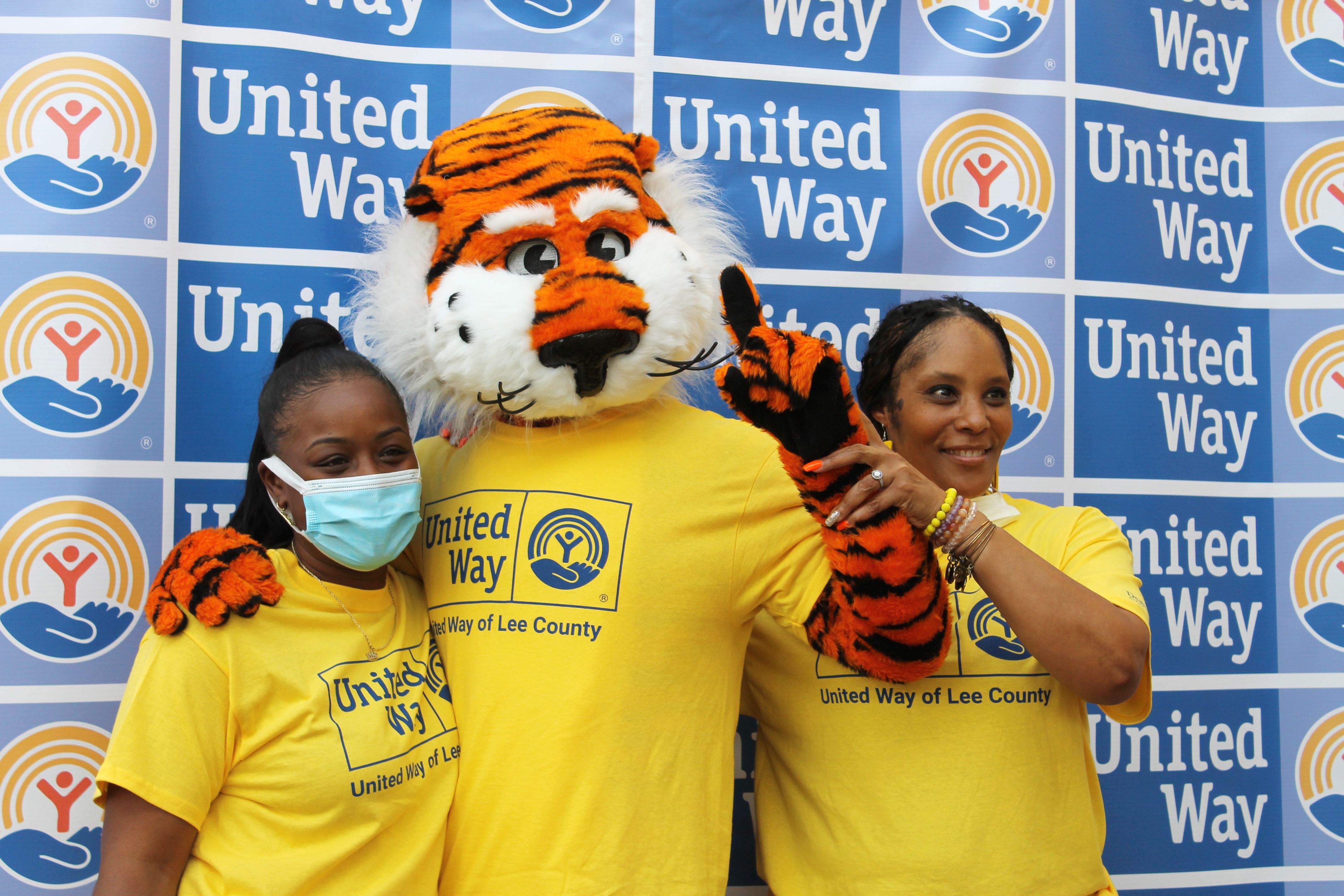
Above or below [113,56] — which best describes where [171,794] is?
below

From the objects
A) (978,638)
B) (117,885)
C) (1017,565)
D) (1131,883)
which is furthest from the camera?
(1131,883)

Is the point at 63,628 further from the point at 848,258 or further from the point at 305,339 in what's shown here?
the point at 848,258

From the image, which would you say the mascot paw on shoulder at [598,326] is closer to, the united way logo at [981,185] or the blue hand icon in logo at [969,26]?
the united way logo at [981,185]

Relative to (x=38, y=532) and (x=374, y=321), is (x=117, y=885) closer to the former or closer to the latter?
(x=374, y=321)

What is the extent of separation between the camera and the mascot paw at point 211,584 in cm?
136

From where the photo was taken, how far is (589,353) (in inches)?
57.4

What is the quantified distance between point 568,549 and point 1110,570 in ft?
3.16

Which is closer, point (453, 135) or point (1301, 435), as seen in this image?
point (453, 135)

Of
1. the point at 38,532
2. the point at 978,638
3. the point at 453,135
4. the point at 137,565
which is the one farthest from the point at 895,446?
the point at 38,532

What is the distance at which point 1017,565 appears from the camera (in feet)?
4.66

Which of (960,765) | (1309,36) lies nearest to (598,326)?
(960,765)

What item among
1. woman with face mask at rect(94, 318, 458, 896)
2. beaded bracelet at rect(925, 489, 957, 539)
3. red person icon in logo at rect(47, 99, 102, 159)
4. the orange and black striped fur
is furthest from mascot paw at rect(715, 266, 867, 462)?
red person icon in logo at rect(47, 99, 102, 159)

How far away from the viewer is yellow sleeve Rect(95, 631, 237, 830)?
50.0 inches

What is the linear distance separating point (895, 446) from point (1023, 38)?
1.34 m
